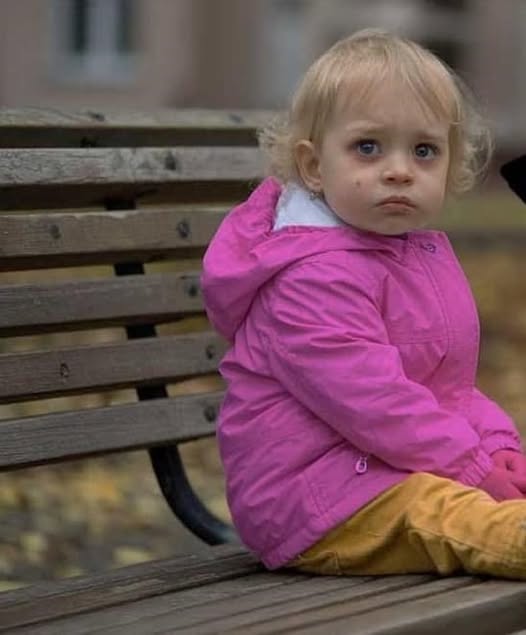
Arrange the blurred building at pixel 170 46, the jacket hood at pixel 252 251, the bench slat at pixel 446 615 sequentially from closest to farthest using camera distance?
the bench slat at pixel 446 615 → the jacket hood at pixel 252 251 → the blurred building at pixel 170 46

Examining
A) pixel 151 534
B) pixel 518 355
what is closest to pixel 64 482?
pixel 151 534

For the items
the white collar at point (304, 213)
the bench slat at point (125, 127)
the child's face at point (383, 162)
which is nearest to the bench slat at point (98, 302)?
the bench slat at point (125, 127)

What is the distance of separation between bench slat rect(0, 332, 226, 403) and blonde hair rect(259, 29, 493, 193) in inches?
23.5

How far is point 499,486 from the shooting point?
345 cm

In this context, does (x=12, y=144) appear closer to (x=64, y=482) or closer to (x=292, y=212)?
(x=292, y=212)

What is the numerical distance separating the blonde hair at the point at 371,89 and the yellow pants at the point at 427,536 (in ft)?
2.05

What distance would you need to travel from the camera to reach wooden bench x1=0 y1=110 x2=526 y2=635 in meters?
3.14

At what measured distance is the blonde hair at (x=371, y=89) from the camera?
340cm

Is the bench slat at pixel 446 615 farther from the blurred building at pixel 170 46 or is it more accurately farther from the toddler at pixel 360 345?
the blurred building at pixel 170 46

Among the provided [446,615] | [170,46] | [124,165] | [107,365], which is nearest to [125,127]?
[124,165]

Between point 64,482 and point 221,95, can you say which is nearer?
point 64,482

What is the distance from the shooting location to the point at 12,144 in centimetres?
403

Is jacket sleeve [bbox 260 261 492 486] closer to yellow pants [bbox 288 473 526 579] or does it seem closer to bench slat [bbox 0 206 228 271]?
yellow pants [bbox 288 473 526 579]

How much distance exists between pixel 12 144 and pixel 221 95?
14.3 meters
